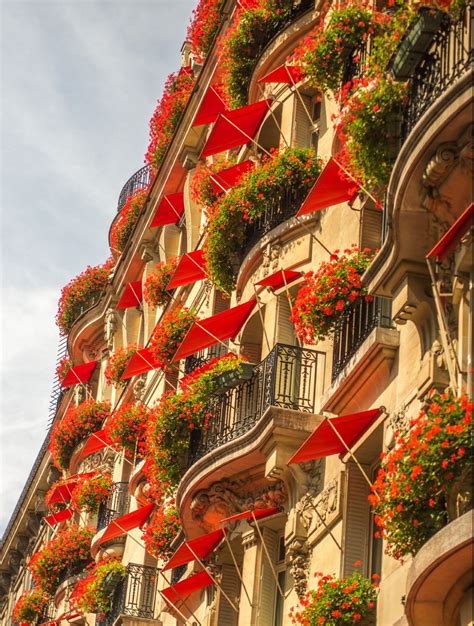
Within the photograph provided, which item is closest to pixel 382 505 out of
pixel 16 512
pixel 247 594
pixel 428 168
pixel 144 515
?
pixel 428 168

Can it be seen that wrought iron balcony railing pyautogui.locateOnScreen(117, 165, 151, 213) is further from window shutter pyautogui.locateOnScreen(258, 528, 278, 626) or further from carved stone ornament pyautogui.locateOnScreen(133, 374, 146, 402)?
window shutter pyautogui.locateOnScreen(258, 528, 278, 626)

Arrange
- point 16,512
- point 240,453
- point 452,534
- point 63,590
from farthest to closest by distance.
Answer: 1. point 16,512
2. point 63,590
3. point 240,453
4. point 452,534

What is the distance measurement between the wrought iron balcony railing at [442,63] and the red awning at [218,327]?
7.00m

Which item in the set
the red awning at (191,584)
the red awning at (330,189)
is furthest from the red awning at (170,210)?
the red awning at (330,189)

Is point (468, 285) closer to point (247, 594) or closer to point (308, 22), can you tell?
point (247, 594)

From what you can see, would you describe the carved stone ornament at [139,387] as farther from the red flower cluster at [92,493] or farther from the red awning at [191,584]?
the red awning at [191,584]

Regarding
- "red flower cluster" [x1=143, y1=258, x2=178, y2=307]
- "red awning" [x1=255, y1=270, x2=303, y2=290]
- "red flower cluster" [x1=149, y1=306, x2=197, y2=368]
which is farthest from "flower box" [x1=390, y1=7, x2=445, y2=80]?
"red flower cluster" [x1=143, y1=258, x2=178, y2=307]

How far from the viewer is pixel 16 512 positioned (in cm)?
5350

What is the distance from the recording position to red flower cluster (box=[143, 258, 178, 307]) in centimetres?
3250

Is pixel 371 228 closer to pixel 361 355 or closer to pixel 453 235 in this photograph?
pixel 361 355

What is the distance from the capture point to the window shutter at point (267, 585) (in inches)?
826

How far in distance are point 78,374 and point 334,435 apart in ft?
77.4

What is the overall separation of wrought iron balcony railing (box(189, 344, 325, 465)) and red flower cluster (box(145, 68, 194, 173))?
1206cm

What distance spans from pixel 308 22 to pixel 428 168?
32.2 feet
